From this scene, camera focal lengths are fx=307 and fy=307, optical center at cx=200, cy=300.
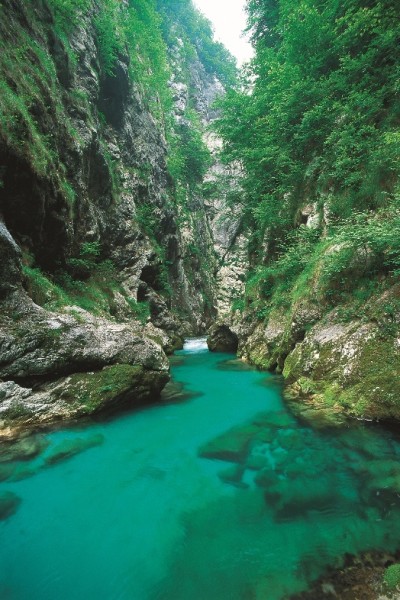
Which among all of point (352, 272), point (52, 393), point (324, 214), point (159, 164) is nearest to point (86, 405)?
point (52, 393)

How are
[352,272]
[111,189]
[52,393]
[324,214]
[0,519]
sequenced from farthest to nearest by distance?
[111,189], [324,214], [352,272], [52,393], [0,519]

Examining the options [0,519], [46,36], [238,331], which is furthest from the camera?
[238,331]

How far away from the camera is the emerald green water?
8.13 feet

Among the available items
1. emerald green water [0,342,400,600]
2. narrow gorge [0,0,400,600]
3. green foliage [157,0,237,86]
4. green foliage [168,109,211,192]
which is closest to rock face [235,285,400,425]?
narrow gorge [0,0,400,600]

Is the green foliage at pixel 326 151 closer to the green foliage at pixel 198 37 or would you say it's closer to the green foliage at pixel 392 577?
the green foliage at pixel 392 577

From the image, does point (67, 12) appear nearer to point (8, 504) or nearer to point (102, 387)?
point (102, 387)

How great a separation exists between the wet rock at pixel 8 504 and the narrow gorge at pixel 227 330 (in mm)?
32

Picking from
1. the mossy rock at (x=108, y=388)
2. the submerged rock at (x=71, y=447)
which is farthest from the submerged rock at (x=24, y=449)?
the mossy rock at (x=108, y=388)

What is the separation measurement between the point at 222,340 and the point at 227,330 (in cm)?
65

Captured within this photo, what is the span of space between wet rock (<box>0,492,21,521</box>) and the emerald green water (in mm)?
55

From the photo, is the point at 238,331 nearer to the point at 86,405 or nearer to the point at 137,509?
the point at 86,405

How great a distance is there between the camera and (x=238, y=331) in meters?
14.6

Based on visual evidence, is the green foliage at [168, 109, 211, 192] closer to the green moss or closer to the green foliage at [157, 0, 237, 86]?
the green foliage at [157, 0, 237, 86]

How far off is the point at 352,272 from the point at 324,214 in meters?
3.74
